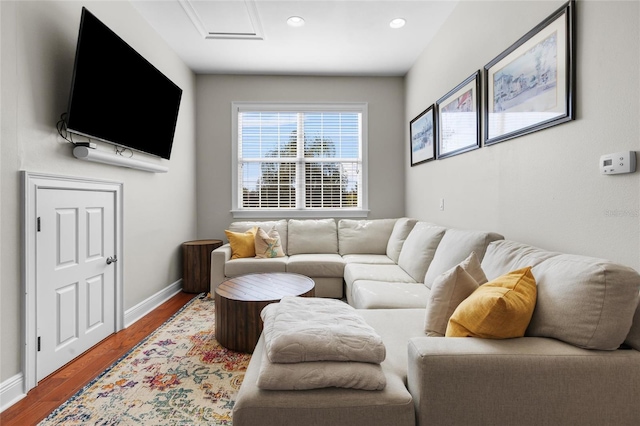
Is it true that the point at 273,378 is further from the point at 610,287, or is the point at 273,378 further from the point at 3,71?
the point at 3,71

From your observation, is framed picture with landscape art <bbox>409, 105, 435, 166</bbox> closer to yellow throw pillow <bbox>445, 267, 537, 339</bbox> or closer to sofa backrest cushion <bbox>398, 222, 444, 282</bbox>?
sofa backrest cushion <bbox>398, 222, 444, 282</bbox>

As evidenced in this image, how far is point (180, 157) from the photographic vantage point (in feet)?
13.1

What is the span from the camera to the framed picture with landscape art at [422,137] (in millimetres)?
3507

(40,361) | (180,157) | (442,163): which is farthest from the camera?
(180,157)

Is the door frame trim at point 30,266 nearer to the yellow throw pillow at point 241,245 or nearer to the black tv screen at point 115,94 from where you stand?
the black tv screen at point 115,94

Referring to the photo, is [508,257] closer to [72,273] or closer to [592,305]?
[592,305]

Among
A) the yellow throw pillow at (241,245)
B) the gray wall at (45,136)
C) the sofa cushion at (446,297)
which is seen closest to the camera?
the sofa cushion at (446,297)

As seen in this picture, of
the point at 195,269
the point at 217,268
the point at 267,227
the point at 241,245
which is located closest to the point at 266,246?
the point at 241,245

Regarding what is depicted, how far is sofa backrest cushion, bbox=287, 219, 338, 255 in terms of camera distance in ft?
13.3

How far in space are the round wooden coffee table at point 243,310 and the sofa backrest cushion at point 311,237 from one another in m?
1.42

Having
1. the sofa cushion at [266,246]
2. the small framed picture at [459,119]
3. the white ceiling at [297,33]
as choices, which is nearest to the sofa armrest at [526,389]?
the small framed picture at [459,119]

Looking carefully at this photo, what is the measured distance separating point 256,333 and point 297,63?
3270 millimetres

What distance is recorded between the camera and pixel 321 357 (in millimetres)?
1145

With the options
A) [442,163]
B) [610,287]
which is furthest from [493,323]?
[442,163]
